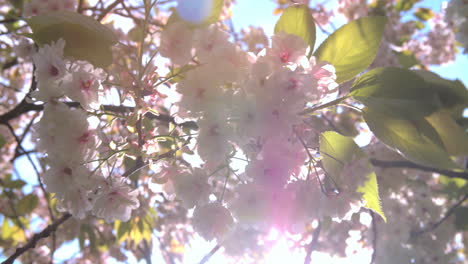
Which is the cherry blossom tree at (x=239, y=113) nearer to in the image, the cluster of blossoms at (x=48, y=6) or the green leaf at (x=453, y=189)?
the cluster of blossoms at (x=48, y=6)

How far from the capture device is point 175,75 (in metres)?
0.79

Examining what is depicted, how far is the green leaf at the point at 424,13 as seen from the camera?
3639mm

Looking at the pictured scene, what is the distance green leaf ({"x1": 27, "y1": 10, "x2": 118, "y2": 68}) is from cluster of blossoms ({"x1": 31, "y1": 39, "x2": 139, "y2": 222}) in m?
0.03

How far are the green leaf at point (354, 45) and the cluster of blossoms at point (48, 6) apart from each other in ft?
3.81

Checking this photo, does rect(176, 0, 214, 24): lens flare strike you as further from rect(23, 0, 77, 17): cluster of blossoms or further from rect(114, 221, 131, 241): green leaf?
rect(114, 221, 131, 241): green leaf

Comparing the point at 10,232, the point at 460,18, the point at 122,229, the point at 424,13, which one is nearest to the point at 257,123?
the point at 460,18

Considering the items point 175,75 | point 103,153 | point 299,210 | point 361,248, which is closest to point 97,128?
point 103,153

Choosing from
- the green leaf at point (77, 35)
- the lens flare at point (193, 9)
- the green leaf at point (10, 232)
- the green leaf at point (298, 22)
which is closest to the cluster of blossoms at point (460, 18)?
the green leaf at point (298, 22)

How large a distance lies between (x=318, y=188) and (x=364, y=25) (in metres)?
0.43

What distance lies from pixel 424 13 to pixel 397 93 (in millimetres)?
3553

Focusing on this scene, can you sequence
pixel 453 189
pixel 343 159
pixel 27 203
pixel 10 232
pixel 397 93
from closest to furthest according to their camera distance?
1. pixel 397 93
2. pixel 343 159
3. pixel 27 203
4. pixel 453 189
5. pixel 10 232

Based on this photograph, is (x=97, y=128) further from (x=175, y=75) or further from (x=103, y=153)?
(x=175, y=75)

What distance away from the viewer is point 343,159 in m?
0.90

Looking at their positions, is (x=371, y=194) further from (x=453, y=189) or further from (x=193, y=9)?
(x=453, y=189)
